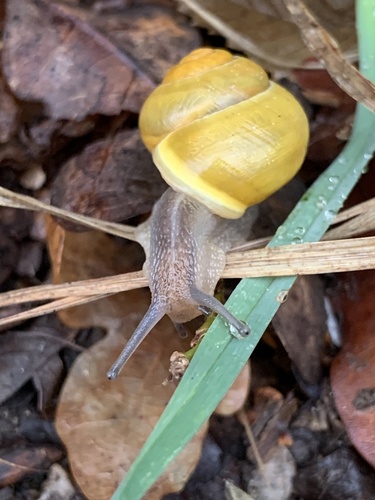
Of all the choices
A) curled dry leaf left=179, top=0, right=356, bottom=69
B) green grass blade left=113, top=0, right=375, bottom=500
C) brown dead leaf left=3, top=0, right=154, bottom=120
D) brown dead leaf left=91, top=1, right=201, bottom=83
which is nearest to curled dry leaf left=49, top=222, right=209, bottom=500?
green grass blade left=113, top=0, right=375, bottom=500

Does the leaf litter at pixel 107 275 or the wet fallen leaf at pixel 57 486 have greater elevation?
the leaf litter at pixel 107 275

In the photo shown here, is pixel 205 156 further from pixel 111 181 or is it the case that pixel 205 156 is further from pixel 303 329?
pixel 303 329

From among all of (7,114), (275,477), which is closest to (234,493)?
(275,477)

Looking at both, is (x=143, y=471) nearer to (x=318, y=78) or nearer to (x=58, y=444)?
(x=58, y=444)

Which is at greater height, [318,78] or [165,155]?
[318,78]

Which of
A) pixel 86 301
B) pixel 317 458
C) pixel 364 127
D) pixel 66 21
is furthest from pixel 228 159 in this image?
pixel 317 458

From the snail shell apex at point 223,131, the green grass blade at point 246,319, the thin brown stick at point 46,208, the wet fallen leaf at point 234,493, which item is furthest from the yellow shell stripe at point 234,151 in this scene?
the wet fallen leaf at point 234,493

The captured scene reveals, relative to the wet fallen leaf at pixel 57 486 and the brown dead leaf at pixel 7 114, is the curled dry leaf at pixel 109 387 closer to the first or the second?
the wet fallen leaf at pixel 57 486
